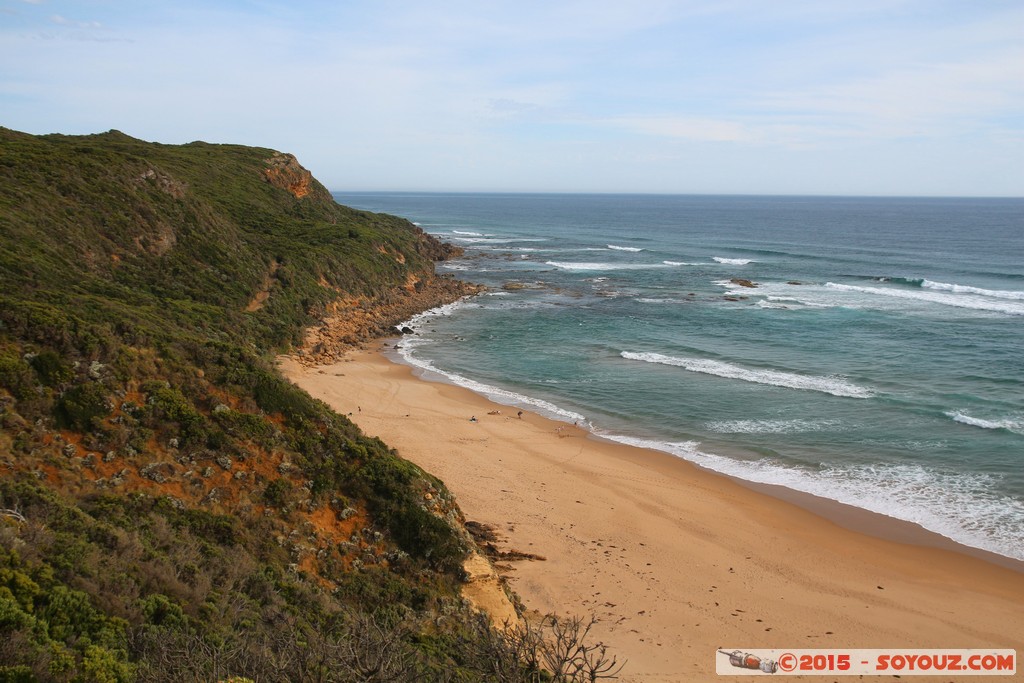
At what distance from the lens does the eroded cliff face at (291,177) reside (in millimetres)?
65312

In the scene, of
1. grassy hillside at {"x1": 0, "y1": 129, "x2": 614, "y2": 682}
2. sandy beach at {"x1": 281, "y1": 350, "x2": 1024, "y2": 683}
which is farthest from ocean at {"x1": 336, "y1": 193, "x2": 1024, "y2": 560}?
grassy hillside at {"x1": 0, "y1": 129, "x2": 614, "y2": 682}

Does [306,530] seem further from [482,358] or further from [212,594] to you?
[482,358]

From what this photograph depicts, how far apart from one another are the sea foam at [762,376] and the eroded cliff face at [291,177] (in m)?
42.5

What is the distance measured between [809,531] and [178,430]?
17.5m

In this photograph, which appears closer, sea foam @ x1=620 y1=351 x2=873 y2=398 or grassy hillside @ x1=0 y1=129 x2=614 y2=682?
grassy hillside @ x1=0 y1=129 x2=614 y2=682

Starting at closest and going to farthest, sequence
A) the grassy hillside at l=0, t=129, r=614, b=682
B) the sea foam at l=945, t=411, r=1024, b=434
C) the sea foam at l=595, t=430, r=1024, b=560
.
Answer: the grassy hillside at l=0, t=129, r=614, b=682 → the sea foam at l=595, t=430, r=1024, b=560 → the sea foam at l=945, t=411, r=1024, b=434

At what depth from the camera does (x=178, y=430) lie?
48.6ft

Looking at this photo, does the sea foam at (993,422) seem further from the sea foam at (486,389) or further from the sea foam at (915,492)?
the sea foam at (486,389)

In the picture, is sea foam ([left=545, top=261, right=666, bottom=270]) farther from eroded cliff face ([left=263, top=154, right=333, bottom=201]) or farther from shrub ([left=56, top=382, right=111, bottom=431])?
shrub ([left=56, top=382, right=111, bottom=431])

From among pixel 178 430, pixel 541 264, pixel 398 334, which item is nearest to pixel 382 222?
pixel 541 264

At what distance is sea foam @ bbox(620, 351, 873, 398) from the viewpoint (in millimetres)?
31984

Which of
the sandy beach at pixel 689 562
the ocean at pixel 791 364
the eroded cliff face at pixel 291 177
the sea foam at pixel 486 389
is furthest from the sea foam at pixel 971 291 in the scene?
the eroded cliff face at pixel 291 177

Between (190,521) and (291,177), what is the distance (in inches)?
2386

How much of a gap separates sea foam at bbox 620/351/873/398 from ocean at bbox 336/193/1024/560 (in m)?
0.14
